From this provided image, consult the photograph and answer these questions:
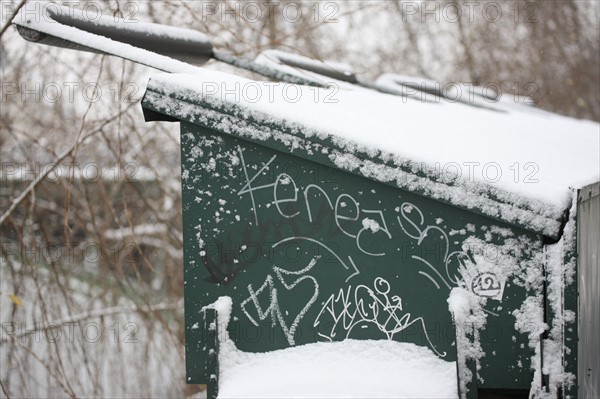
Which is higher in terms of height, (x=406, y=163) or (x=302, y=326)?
(x=406, y=163)

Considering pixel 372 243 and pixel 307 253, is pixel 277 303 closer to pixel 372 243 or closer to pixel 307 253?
pixel 307 253

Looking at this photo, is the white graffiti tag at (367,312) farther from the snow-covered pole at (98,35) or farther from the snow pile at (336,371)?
the snow-covered pole at (98,35)

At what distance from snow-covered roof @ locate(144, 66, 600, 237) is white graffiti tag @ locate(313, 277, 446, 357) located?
0.39 metres

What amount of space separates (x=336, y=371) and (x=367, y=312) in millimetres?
231

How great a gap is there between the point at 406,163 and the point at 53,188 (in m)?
4.26

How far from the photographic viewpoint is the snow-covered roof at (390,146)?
6.61ft

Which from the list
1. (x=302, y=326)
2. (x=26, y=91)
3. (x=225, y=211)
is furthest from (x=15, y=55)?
(x=302, y=326)

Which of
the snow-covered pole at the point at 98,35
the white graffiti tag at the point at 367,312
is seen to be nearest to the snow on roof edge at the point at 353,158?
the snow-covered pole at the point at 98,35

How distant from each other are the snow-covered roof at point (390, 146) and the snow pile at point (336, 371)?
574 millimetres

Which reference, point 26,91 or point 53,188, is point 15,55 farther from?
point 53,188

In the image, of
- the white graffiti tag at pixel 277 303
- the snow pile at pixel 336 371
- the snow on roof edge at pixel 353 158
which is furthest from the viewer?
the white graffiti tag at pixel 277 303

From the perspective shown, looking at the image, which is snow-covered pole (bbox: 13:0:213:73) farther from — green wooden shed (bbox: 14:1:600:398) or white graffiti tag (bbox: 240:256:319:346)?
white graffiti tag (bbox: 240:256:319:346)

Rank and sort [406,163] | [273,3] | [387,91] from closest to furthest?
[406,163] → [387,91] → [273,3]

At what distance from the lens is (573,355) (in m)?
2.08
